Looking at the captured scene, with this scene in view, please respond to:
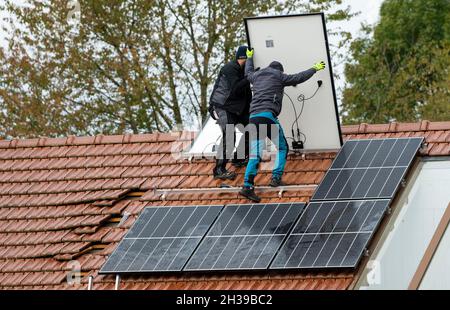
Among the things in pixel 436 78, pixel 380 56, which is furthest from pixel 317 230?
pixel 380 56

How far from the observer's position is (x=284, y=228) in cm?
2117

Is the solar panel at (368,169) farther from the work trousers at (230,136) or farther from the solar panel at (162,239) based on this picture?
the solar panel at (162,239)

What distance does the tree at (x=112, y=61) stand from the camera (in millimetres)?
42406

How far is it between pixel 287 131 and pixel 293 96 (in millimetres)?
497

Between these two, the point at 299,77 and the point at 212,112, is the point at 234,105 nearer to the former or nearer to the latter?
the point at 212,112

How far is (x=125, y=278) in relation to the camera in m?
21.3

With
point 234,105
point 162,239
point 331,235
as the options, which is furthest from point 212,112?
point 331,235

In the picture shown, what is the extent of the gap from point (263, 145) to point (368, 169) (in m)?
1.46

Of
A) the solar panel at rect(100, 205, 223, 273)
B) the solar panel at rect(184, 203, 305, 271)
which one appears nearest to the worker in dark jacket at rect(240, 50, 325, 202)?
the solar panel at rect(184, 203, 305, 271)

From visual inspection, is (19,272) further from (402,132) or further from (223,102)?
(402,132)

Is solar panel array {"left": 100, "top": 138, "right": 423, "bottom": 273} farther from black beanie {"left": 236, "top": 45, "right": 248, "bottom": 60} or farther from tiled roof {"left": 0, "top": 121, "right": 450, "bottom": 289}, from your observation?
black beanie {"left": 236, "top": 45, "right": 248, "bottom": 60}

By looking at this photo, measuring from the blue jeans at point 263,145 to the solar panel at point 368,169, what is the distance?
0.66m
